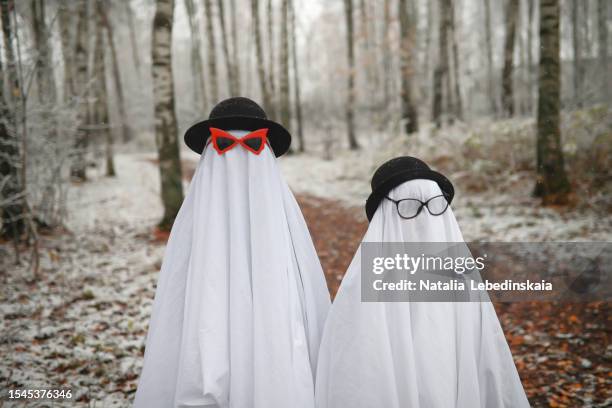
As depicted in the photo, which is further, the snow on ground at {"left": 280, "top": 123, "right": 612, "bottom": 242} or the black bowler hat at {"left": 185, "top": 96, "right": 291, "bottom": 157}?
Answer: the snow on ground at {"left": 280, "top": 123, "right": 612, "bottom": 242}

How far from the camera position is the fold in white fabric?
7.57 ft

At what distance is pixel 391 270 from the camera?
2.27m

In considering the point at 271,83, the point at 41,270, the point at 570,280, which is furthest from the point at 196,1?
the point at 570,280

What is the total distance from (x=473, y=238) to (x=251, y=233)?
5801mm

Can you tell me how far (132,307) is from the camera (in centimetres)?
561

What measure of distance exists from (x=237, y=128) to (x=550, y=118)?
24.5 ft

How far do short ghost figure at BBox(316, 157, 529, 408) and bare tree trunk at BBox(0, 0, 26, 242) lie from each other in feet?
16.1

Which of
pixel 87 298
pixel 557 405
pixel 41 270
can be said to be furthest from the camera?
pixel 41 270

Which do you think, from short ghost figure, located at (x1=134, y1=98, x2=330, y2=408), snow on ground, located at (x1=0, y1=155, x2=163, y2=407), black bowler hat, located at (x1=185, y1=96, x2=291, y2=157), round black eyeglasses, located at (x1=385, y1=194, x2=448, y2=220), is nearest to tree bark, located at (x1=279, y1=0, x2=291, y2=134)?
snow on ground, located at (x1=0, y1=155, x2=163, y2=407)

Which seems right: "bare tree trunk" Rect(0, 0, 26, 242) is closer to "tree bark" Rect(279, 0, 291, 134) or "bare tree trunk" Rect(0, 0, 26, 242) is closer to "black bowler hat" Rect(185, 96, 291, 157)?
"black bowler hat" Rect(185, 96, 291, 157)

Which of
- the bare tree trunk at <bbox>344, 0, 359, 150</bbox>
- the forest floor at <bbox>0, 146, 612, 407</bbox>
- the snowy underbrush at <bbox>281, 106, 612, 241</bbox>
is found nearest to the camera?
Answer: the forest floor at <bbox>0, 146, 612, 407</bbox>

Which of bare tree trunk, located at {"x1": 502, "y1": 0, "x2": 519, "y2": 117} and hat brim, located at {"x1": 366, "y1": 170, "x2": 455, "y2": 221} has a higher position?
bare tree trunk, located at {"x1": 502, "y1": 0, "x2": 519, "y2": 117}

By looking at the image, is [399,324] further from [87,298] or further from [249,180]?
[87,298]

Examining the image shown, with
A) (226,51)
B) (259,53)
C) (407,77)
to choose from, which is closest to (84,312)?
(407,77)
